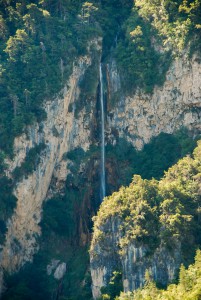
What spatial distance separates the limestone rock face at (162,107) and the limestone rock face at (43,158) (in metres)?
2.11

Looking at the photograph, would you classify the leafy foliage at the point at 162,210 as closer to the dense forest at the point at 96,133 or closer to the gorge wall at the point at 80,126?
the dense forest at the point at 96,133

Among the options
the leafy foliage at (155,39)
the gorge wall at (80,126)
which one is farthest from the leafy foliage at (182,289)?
the leafy foliage at (155,39)

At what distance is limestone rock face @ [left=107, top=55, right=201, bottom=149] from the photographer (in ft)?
133

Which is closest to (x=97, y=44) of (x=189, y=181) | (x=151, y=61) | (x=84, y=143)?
(x=151, y=61)

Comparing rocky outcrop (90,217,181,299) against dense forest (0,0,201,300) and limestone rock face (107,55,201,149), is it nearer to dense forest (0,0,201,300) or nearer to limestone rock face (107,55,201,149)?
dense forest (0,0,201,300)

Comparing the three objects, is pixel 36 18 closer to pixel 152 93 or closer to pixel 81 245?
pixel 152 93

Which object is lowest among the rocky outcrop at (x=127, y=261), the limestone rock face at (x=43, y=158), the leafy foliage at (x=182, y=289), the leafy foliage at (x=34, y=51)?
the leafy foliage at (x=182, y=289)

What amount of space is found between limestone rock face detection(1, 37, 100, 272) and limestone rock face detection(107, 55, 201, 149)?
Result: 83.1 inches

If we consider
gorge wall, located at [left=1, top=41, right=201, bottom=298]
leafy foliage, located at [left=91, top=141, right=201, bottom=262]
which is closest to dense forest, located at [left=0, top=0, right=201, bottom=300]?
leafy foliage, located at [left=91, top=141, right=201, bottom=262]

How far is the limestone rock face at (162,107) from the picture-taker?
133 feet

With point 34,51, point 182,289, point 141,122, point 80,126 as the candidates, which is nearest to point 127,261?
point 182,289

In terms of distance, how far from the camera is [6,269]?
37938 mm

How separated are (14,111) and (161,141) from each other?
9580 millimetres

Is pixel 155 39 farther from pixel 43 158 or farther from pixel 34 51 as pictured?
pixel 43 158
